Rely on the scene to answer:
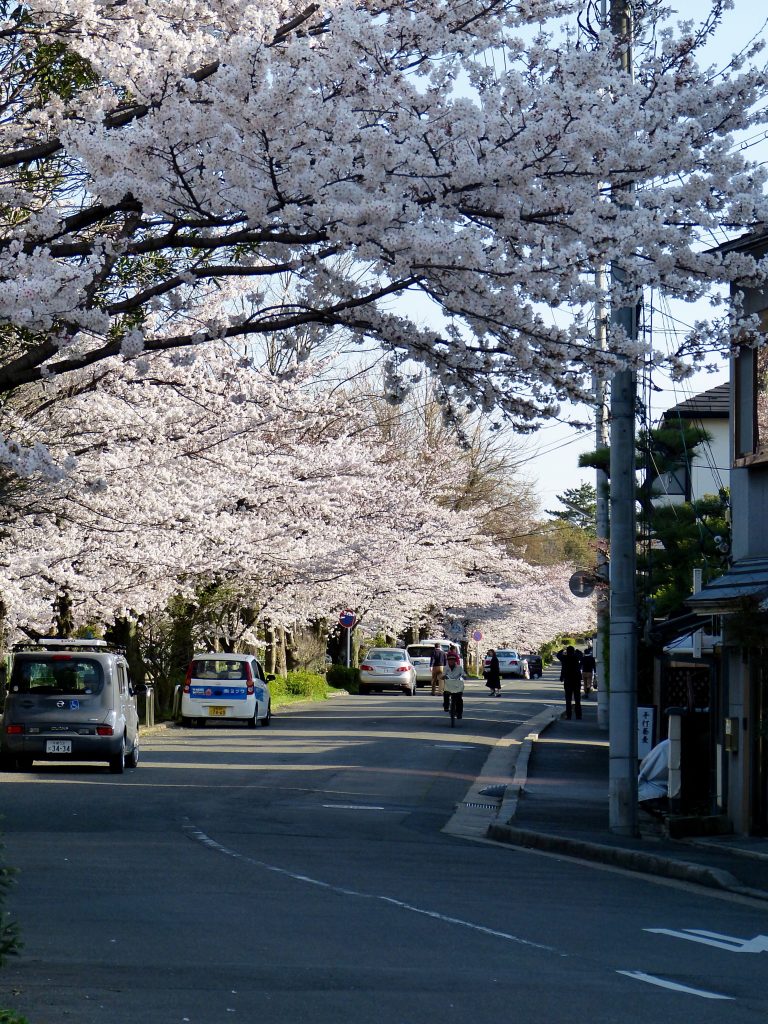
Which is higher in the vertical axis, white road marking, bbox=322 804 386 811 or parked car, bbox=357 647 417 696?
parked car, bbox=357 647 417 696

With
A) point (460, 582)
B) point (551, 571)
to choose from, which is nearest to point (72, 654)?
point (460, 582)

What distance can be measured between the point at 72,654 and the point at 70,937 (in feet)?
41.9

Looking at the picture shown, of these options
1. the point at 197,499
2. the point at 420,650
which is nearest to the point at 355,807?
the point at 197,499

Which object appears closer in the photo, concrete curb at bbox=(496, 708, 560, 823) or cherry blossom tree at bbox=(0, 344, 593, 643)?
concrete curb at bbox=(496, 708, 560, 823)

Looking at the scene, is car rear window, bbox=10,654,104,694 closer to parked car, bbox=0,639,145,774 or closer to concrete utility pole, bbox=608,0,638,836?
parked car, bbox=0,639,145,774

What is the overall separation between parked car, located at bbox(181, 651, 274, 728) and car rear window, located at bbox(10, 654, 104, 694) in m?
11.3

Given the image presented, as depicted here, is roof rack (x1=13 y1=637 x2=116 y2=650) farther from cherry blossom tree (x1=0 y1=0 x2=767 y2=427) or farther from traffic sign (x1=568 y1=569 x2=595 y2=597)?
cherry blossom tree (x1=0 y1=0 x2=767 y2=427)

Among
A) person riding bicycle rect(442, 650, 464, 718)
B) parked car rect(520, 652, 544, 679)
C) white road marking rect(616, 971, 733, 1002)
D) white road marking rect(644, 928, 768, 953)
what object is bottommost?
parked car rect(520, 652, 544, 679)

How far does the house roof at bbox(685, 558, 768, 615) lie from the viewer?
14977 mm

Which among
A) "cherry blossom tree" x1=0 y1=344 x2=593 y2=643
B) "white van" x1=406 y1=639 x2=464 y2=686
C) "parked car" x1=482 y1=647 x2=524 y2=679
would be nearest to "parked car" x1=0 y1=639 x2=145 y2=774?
"cherry blossom tree" x1=0 y1=344 x2=593 y2=643

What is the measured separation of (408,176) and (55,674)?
551 inches

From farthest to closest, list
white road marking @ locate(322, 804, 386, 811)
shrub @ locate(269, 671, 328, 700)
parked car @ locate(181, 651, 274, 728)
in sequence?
shrub @ locate(269, 671, 328, 700) < parked car @ locate(181, 651, 274, 728) < white road marking @ locate(322, 804, 386, 811)

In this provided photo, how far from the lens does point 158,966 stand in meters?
7.86

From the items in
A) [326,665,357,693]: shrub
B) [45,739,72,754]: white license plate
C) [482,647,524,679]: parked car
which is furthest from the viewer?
[482,647,524,679]: parked car
